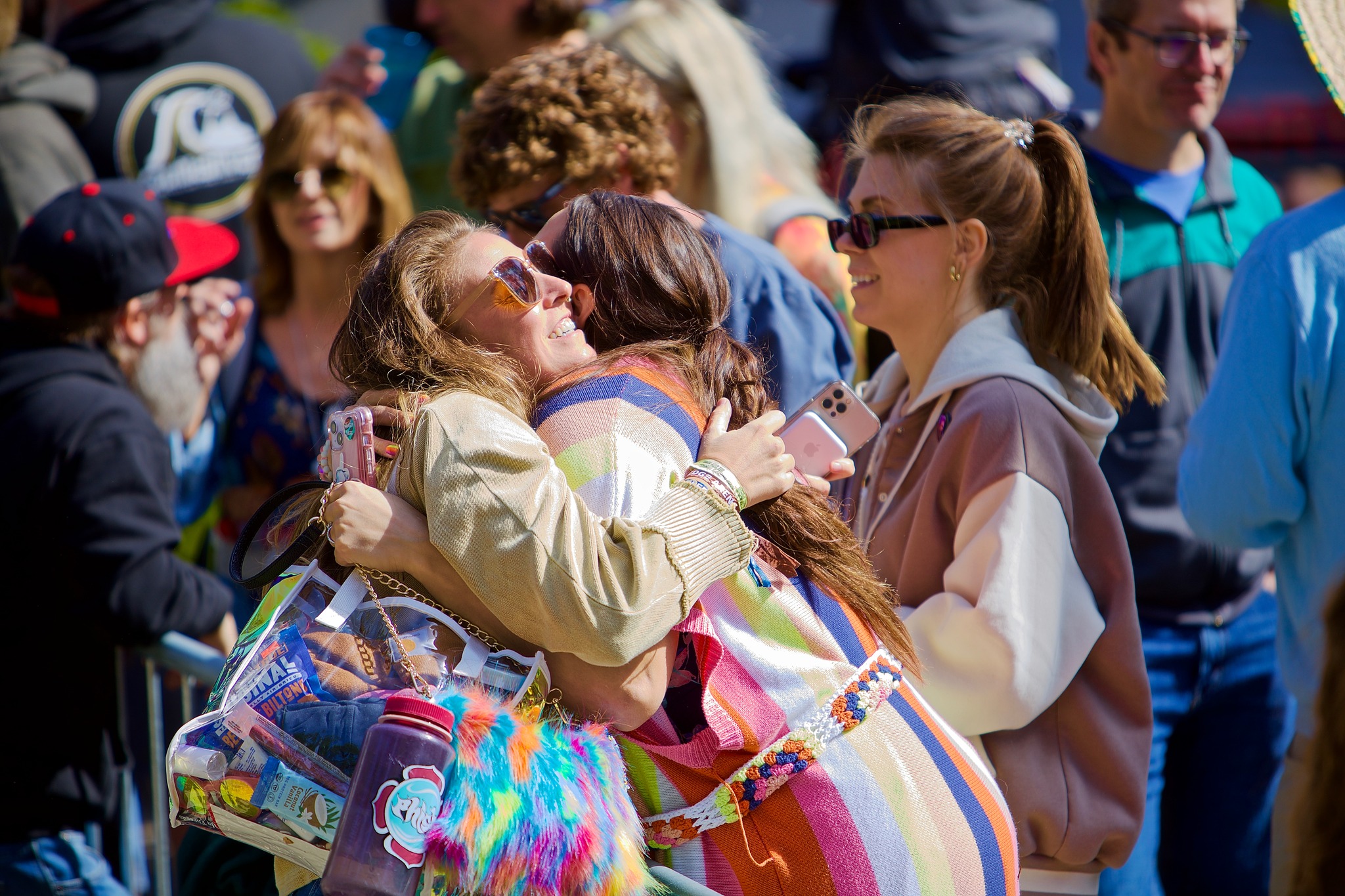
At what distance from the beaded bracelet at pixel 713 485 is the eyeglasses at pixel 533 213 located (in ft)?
5.08

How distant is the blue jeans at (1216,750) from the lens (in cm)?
314

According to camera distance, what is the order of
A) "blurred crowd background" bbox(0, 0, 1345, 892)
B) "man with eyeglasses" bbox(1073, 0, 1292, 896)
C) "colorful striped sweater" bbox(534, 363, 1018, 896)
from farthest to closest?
1. "blurred crowd background" bbox(0, 0, 1345, 892)
2. "man with eyeglasses" bbox(1073, 0, 1292, 896)
3. "colorful striped sweater" bbox(534, 363, 1018, 896)


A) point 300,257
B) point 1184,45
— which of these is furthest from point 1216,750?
point 300,257

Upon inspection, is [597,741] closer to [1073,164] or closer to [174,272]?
[1073,164]

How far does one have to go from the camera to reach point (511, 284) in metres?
1.99

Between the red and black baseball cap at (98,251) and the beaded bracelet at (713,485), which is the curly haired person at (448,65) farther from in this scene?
the beaded bracelet at (713,485)

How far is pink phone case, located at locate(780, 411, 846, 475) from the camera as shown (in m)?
2.16

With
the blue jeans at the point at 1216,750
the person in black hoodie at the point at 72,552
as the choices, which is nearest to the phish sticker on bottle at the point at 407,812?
the person in black hoodie at the point at 72,552

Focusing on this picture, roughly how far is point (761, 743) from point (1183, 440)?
6.73 feet

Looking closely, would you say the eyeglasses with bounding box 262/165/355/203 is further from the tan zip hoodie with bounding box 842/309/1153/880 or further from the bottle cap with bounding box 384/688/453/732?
the bottle cap with bounding box 384/688/453/732

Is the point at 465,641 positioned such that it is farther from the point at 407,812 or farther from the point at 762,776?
the point at 762,776

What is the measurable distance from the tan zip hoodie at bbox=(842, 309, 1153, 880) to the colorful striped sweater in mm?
476

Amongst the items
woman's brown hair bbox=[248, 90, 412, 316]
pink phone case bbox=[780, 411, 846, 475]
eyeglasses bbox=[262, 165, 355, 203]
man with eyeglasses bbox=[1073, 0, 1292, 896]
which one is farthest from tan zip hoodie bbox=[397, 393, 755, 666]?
eyeglasses bbox=[262, 165, 355, 203]

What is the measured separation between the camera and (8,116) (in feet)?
16.3
